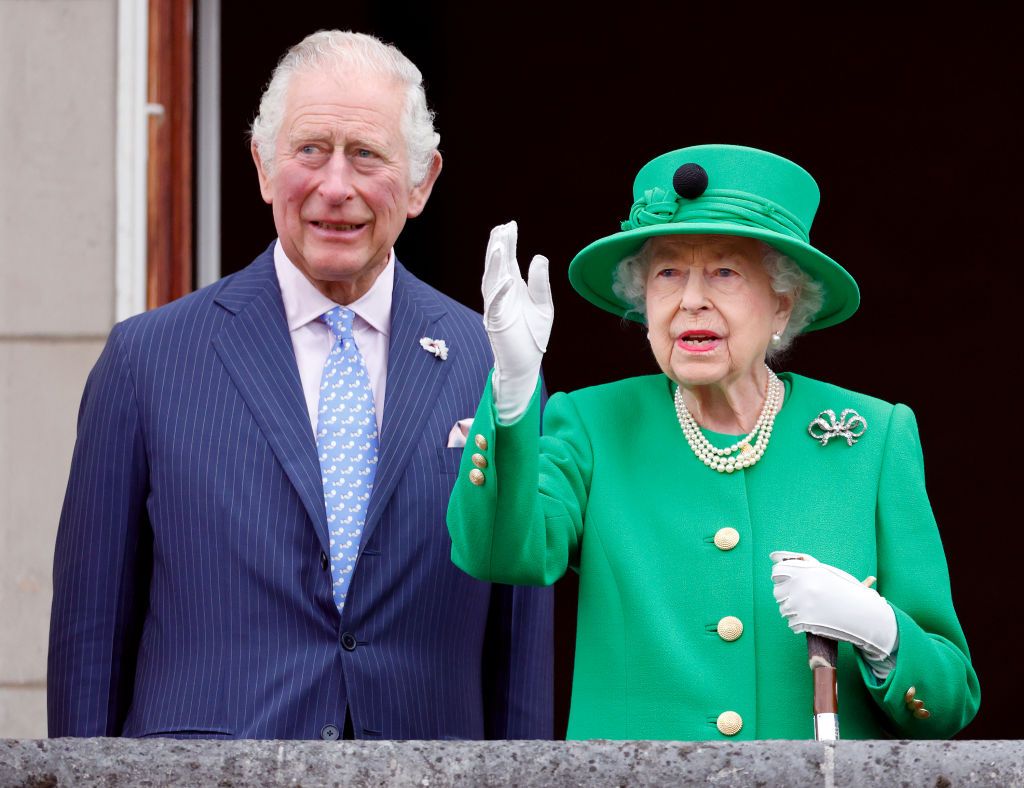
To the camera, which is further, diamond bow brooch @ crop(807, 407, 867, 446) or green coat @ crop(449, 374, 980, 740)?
diamond bow brooch @ crop(807, 407, 867, 446)

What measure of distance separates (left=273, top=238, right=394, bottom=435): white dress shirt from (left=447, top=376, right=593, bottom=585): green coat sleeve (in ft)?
1.81

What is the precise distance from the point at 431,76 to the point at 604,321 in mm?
1130

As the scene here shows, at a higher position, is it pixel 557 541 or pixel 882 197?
pixel 882 197

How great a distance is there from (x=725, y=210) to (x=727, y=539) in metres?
0.47

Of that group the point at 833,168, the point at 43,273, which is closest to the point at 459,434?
the point at 43,273

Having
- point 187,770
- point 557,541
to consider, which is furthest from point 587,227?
point 187,770

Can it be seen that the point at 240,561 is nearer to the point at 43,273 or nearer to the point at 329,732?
the point at 329,732

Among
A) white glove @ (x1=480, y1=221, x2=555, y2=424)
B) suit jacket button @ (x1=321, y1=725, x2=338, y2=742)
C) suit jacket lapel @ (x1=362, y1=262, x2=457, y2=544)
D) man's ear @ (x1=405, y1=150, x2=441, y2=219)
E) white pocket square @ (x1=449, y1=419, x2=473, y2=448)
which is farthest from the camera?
man's ear @ (x1=405, y1=150, x2=441, y2=219)

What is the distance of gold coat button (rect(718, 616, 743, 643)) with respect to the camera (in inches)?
113

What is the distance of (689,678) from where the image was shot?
2859 millimetres

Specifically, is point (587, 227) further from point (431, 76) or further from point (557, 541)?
point (557, 541)

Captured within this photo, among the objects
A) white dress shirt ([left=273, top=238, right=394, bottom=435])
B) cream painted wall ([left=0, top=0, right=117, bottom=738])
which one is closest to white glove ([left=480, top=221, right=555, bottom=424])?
white dress shirt ([left=273, top=238, right=394, bottom=435])

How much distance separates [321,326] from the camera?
341cm

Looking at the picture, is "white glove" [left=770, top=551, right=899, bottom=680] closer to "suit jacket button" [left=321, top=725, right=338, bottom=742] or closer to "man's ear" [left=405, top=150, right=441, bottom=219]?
"suit jacket button" [left=321, top=725, right=338, bottom=742]
